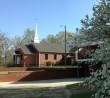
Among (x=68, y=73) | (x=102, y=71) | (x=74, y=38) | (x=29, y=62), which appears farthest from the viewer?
(x=29, y=62)

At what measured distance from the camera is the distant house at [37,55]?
211ft

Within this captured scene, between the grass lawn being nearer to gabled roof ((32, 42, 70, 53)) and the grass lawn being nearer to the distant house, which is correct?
the distant house

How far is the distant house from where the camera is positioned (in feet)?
211

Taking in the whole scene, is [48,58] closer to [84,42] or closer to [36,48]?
[36,48]

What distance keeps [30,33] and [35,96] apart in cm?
10084

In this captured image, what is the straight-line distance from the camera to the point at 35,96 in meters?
20.4

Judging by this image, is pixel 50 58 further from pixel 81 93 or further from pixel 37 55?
pixel 81 93

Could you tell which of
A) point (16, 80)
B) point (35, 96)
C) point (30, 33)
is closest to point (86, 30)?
point (35, 96)

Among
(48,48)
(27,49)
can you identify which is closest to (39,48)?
(27,49)

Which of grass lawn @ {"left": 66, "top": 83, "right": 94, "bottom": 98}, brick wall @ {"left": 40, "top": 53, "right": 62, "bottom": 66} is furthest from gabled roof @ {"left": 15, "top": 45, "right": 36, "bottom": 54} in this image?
grass lawn @ {"left": 66, "top": 83, "right": 94, "bottom": 98}

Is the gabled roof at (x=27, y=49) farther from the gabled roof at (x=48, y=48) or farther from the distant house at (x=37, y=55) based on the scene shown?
the gabled roof at (x=48, y=48)

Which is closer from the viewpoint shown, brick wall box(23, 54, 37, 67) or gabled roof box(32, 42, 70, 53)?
brick wall box(23, 54, 37, 67)

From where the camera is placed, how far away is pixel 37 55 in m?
64.5

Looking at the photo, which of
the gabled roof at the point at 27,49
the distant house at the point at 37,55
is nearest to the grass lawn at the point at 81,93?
the distant house at the point at 37,55
